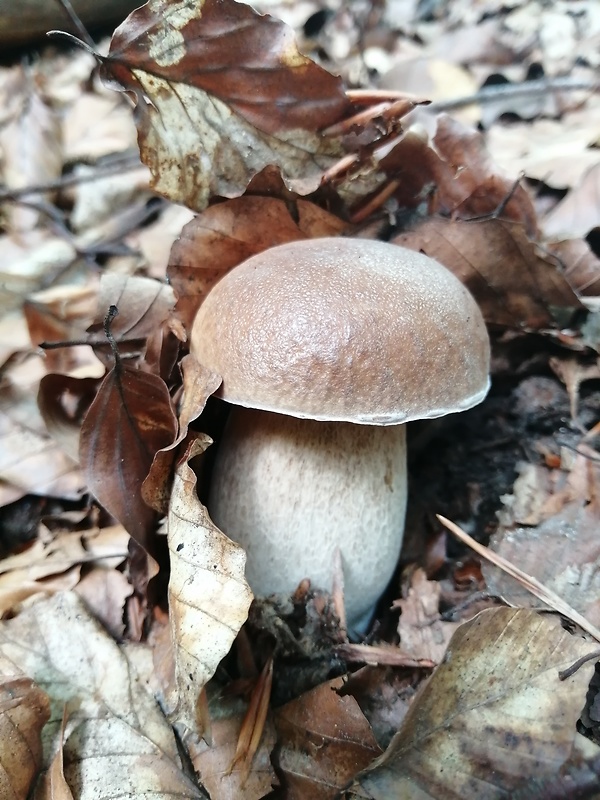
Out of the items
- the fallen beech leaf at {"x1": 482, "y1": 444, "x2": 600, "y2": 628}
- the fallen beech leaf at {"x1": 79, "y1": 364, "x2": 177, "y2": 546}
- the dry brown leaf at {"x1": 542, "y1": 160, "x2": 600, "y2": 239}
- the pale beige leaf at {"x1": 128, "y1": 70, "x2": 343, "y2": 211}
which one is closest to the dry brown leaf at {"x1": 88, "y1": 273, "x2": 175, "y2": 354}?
the pale beige leaf at {"x1": 128, "y1": 70, "x2": 343, "y2": 211}

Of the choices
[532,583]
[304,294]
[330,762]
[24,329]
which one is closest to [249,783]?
[330,762]

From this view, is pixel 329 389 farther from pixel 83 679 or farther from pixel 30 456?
pixel 30 456

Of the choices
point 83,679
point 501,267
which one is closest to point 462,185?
point 501,267

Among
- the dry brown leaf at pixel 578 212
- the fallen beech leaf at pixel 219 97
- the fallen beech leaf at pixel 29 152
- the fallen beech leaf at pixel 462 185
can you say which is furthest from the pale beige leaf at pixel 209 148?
the fallen beech leaf at pixel 29 152

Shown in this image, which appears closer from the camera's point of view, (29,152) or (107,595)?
(107,595)

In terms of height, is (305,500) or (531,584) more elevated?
(305,500)

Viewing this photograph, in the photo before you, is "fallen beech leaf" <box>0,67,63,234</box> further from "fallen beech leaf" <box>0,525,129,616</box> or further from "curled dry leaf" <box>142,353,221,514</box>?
"curled dry leaf" <box>142,353,221,514</box>
